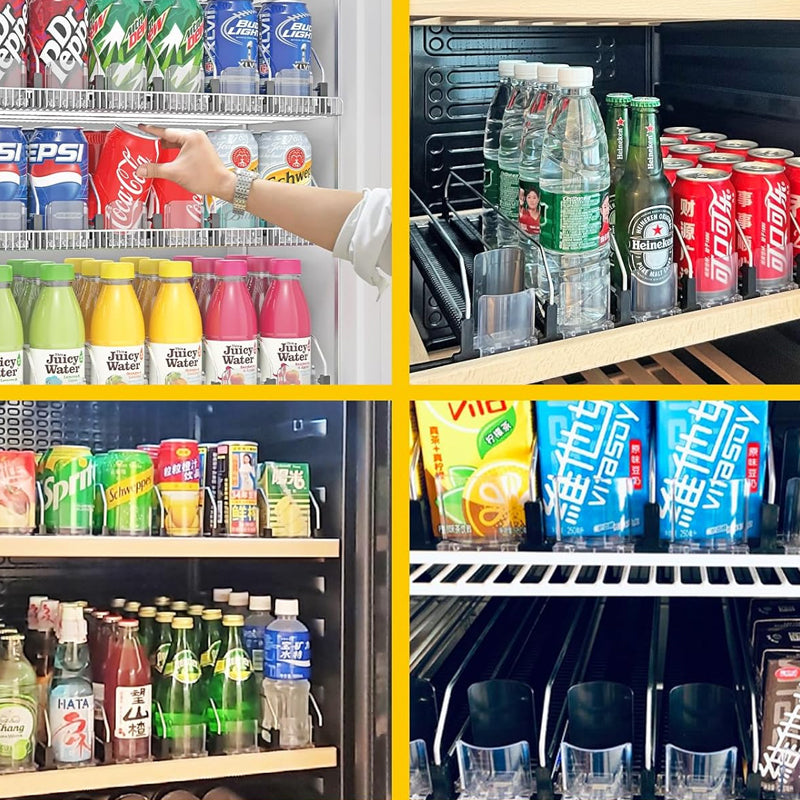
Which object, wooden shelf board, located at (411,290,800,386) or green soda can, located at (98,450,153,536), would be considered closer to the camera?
wooden shelf board, located at (411,290,800,386)

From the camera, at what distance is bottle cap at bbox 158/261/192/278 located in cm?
168

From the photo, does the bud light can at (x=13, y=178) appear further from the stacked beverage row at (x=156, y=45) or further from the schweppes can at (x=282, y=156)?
the schweppes can at (x=282, y=156)

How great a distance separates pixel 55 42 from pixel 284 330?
57 centimetres

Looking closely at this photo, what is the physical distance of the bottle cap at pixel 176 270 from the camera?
168 centimetres

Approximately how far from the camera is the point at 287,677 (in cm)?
164

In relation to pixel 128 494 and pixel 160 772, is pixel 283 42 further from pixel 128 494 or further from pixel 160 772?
pixel 160 772

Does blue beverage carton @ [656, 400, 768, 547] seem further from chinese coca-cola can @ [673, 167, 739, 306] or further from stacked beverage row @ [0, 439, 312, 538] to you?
stacked beverage row @ [0, 439, 312, 538]

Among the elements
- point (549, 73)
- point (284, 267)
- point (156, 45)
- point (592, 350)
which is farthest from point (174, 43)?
point (592, 350)

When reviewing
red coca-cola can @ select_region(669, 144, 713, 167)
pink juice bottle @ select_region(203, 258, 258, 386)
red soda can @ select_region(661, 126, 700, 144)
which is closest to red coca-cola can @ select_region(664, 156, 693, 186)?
red coca-cola can @ select_region(669, 144, 713, 167)

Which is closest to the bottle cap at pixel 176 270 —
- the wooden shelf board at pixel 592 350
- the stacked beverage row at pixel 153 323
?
the stacked beverage row at pixel 153 323

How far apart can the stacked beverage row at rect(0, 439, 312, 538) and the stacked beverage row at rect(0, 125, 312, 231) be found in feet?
1.22

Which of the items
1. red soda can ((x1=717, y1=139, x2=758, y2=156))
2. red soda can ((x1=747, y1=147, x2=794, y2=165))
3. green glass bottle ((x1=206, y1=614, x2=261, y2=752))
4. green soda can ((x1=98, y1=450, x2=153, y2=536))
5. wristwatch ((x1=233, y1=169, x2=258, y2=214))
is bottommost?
green glass bottle ((x1=206, y1=614, x2=261, y2=752))

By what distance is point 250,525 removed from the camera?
1640mm

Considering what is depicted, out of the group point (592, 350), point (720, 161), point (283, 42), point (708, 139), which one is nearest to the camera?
point (592, 350)
